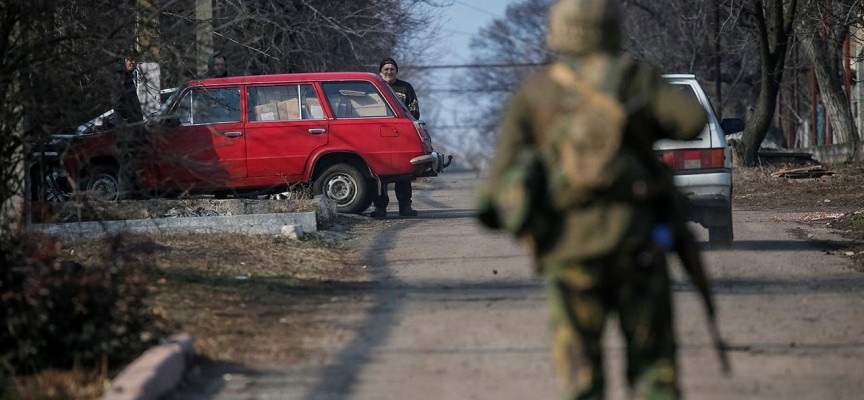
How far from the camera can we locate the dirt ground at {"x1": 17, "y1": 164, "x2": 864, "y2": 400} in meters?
6.52

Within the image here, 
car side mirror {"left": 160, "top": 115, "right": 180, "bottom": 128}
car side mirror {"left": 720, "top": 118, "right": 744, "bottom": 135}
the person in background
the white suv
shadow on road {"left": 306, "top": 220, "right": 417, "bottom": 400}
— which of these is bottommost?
shadow on road {"left": 306, "top": 220, "right": 417, "bottom": 400}

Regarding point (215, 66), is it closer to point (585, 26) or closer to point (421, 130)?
point (421, 130)

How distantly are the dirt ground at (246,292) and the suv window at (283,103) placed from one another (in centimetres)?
179

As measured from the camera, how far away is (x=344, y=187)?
50.4 feet

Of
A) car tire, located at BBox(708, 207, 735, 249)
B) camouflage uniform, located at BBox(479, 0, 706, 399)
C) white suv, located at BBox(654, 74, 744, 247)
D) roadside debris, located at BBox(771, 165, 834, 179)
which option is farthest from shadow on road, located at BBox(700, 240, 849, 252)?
roadside debris, located at BBox(771, 165, 834, 179)

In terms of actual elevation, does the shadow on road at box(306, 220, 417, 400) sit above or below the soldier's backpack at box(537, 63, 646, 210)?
below

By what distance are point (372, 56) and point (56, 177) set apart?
1845cm

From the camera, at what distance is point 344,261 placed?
10.9 meters

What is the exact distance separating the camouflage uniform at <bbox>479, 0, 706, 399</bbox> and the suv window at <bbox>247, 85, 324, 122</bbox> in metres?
11.1

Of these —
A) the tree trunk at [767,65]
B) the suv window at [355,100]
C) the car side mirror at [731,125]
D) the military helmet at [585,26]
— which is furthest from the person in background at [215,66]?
the tree trunk at [767,65]

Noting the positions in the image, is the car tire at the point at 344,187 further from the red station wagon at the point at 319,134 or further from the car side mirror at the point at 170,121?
the car side mirror at the point at 170,121

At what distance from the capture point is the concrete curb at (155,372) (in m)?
5.25

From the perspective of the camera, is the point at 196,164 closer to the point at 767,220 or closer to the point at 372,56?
the point at 767,220

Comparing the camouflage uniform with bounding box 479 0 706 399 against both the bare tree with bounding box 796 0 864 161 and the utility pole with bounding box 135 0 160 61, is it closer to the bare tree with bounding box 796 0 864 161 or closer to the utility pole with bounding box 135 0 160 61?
the utility pole with bounding box 135 0 160 61
